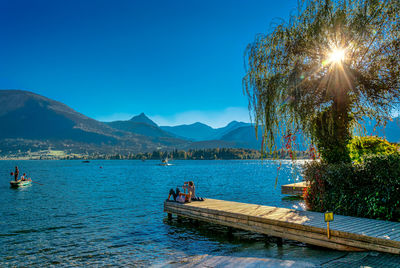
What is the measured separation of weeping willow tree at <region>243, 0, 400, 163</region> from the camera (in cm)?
1319

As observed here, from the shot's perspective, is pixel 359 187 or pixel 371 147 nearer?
pixel 359 187

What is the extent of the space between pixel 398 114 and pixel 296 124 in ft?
16.2

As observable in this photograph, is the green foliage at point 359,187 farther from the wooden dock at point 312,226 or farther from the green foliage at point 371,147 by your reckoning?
the green foliage at point 371,147

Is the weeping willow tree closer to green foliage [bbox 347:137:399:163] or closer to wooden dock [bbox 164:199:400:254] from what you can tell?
wooden dock [bbox 164:199:400:254]

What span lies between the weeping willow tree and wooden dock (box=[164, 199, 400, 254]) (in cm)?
333

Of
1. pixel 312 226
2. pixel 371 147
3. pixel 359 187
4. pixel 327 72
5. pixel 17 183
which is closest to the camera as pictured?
pixel 312 226

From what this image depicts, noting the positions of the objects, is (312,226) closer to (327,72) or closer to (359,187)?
(359,187)

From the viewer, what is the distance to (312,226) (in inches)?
407

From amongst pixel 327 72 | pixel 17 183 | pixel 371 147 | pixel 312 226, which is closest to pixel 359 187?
pixel 312 226

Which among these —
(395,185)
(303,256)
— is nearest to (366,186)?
(395,185)

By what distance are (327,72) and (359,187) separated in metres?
5.55

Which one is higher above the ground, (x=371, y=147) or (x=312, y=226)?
(x=371, y=147)

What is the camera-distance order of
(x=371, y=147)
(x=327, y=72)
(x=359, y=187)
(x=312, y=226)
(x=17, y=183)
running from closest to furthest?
(x=312, y=226) → (x=359, y=187) → (x=327, y=72) → (x=371, y=147) → (x=17, y=183)

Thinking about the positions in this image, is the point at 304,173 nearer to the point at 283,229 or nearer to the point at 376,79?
the point at 283,229
